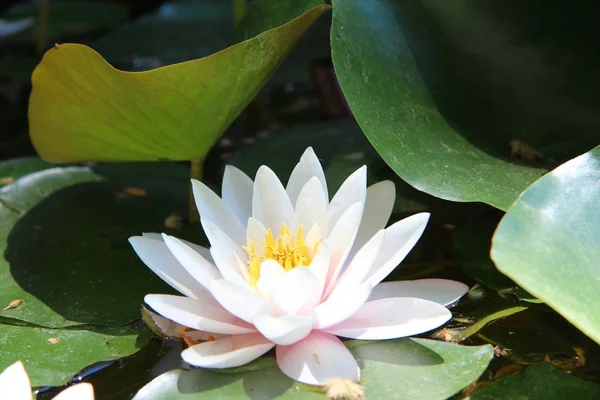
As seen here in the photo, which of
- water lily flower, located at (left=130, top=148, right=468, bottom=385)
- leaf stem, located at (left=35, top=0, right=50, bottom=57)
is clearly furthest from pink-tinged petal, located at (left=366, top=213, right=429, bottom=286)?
leaf stem, located at (left=35, top=0, right=50, bottom=57)

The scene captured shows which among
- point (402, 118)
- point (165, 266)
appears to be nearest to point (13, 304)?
point (165, 266)

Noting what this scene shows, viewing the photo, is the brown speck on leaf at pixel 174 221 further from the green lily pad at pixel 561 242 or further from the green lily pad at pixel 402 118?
the green lily pad at pixel 561 242

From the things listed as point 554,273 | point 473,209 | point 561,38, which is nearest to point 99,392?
point 554,273

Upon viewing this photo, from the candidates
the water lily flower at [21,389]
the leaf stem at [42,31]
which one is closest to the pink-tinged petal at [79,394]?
the water lily flower at [21,389]

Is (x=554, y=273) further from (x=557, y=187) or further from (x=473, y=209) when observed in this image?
(x=473, y=209)

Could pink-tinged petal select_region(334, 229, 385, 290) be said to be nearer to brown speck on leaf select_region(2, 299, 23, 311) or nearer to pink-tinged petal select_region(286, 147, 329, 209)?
pink-tinged petal select_region(286, 147, 329, 209)

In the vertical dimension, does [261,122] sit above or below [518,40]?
below
